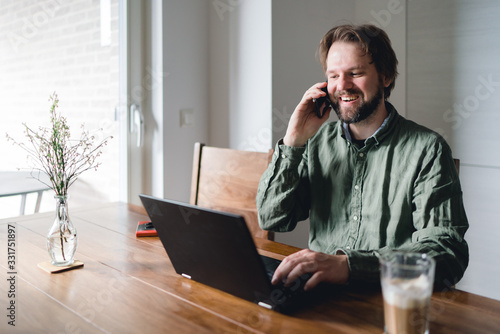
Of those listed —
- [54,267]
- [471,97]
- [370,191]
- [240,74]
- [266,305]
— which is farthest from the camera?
[240,74]

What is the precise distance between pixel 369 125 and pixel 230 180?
1.74 ft

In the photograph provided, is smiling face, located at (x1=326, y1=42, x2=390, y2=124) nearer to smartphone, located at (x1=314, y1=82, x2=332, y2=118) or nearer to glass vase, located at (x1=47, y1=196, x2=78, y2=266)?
smartphone, located at (x1=314, y1=82, x2=332, y2=118)

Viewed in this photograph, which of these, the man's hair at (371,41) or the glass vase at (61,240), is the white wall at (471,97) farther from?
the glass vase at (61,240)

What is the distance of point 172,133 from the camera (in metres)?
2.54

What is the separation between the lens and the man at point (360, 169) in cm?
125

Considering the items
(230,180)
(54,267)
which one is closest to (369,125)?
(230,180)

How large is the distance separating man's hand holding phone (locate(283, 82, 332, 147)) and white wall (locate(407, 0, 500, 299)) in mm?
1144

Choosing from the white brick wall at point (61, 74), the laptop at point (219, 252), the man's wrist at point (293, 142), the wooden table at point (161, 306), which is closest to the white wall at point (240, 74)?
the white brick wall at point (61, 74)

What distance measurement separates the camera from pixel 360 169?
4.51 feet

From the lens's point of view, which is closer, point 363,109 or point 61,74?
point 363,109

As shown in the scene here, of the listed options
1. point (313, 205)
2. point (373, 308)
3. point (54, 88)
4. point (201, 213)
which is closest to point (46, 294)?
point (201, 213)

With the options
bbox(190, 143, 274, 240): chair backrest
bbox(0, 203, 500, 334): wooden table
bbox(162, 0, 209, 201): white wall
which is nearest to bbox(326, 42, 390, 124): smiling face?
bbox(190, 143, 274, 240): chair backrest

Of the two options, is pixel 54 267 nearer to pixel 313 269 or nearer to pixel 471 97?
pixel 313 269

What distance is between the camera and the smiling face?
4.66 feet
